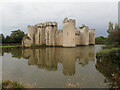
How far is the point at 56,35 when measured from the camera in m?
38.3

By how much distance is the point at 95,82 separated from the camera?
6945 mm

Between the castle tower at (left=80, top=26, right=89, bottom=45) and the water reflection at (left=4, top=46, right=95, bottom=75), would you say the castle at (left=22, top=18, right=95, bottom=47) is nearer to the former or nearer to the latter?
the castle tower at (left=80, top=26, right=89, bottom=45)

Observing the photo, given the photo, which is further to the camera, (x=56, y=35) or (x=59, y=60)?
(x=56, y=35)

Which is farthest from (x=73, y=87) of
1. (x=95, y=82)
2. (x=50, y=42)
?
(x=50, y=42)

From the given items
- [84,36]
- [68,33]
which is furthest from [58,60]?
[84,36]

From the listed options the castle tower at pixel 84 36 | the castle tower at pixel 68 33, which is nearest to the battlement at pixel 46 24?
the castle tower at pixel 68 33

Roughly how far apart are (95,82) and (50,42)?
1244 inches

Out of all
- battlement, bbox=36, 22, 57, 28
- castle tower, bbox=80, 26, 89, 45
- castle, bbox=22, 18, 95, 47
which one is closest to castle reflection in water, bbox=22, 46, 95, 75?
castle, bbox=22, 18, 95, 47

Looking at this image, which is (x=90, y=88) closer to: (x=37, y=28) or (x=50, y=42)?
(x=50, y=42)

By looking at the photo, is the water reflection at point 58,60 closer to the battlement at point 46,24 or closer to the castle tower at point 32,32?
the battlement at point 46,24

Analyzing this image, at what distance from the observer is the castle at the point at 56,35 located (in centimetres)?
3225

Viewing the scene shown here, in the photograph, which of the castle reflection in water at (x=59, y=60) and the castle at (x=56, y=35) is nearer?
the castle reflection in water at (x=59, y=60)

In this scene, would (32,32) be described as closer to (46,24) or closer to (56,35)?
(46,24)

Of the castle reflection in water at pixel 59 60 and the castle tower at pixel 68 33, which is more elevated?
the castle tower at pixel 68 33
